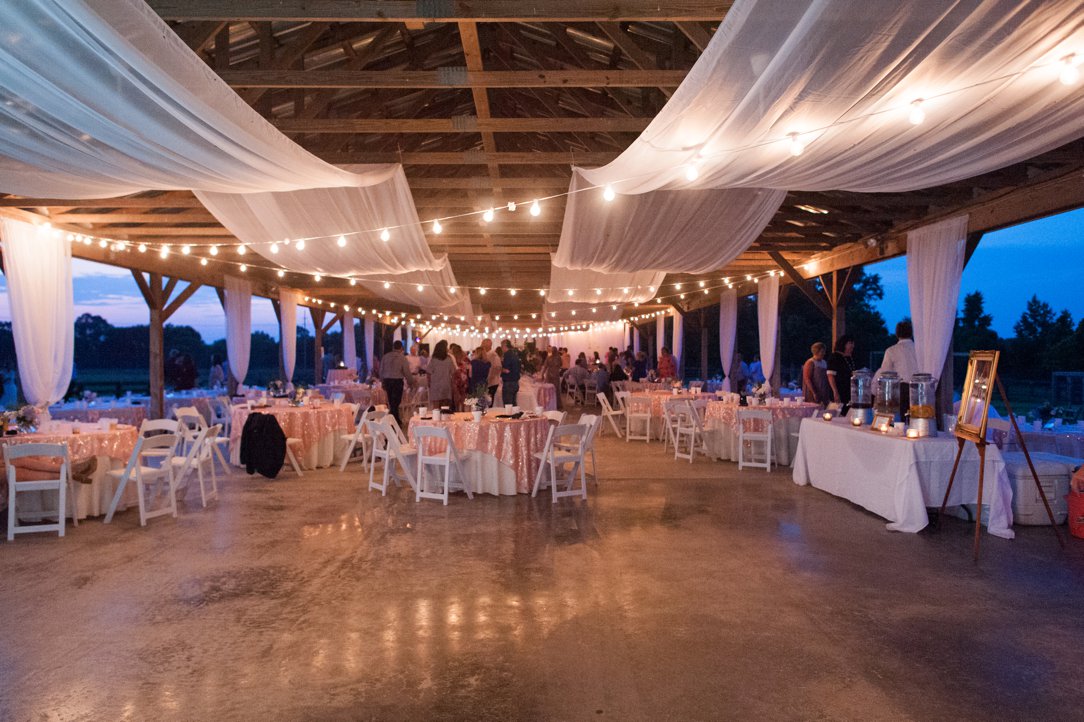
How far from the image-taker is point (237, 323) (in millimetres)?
12484

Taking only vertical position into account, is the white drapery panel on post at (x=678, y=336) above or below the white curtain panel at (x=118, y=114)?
below

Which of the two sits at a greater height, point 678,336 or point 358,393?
point 678,336

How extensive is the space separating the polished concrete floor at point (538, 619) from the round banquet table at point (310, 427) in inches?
92.3

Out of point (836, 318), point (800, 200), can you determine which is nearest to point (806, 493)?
point (800, 200)

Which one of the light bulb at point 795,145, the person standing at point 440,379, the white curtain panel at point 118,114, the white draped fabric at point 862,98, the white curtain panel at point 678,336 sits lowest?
the person standing at point 440,379

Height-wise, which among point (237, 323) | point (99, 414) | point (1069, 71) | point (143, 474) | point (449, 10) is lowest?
point (143, 474)

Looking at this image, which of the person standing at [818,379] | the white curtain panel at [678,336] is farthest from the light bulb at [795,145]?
the white curtain panel at [678,336]

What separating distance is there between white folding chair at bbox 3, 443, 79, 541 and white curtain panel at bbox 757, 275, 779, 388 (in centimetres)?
982

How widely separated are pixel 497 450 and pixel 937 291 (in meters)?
4.49

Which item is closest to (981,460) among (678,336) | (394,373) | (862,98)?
(862,98)

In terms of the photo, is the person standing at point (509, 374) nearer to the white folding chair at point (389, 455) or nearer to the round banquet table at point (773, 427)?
the round banquet table at point (773, 427)

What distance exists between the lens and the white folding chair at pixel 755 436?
7.64 m

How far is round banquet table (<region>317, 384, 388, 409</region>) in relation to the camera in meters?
13.1

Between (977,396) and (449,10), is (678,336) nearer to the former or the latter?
(977,396)
